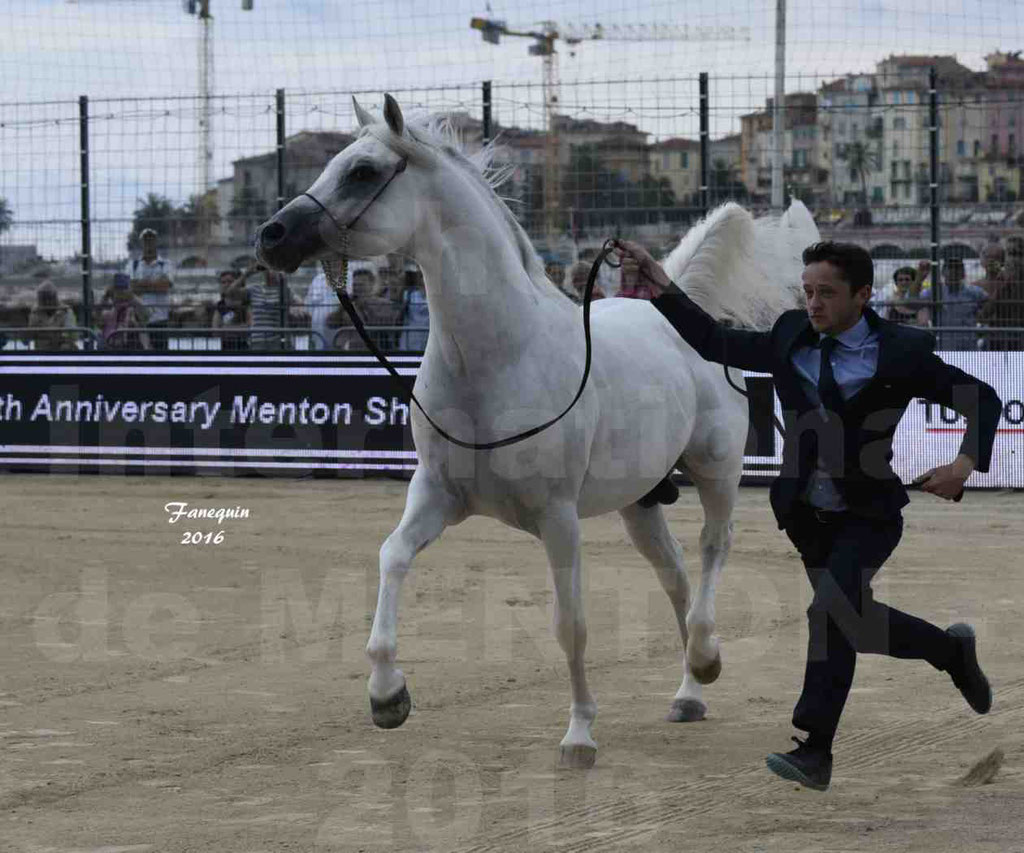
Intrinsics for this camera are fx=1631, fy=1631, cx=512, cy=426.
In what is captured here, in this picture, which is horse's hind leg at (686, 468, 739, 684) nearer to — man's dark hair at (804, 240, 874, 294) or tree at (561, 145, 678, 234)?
man's dark hair at (804, 240, 874, 294)

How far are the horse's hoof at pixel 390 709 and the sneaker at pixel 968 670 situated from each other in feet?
→ 6.22

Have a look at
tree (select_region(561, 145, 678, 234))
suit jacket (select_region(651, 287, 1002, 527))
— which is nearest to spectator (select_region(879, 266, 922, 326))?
tree (select_region(561, 145, 678, 234))

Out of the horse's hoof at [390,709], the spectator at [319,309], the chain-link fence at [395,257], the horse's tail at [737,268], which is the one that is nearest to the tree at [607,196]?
the chain-link fence at [395,257]

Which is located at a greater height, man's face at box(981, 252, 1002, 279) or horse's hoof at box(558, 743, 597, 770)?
man's face at box(981, 252, 1002, 279)

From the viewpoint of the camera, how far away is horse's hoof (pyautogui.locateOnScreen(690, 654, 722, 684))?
263 inches

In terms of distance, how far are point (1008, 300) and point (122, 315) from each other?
847 centimetres

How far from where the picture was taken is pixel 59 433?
52.3 ft

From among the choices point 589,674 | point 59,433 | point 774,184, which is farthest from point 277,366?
point 589,674

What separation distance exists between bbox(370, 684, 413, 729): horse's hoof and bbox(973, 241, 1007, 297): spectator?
33.8ft

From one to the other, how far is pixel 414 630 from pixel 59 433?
8528 mm

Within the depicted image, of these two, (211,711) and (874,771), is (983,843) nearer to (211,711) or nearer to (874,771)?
(874,771)

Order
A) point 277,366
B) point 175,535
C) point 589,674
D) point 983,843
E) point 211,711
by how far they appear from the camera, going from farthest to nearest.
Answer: point 277,366
point 175,535
point 589,674
point 211,711
point 983,843

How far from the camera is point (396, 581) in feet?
18.4

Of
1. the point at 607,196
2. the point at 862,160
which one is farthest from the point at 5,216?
the point at 862,160
